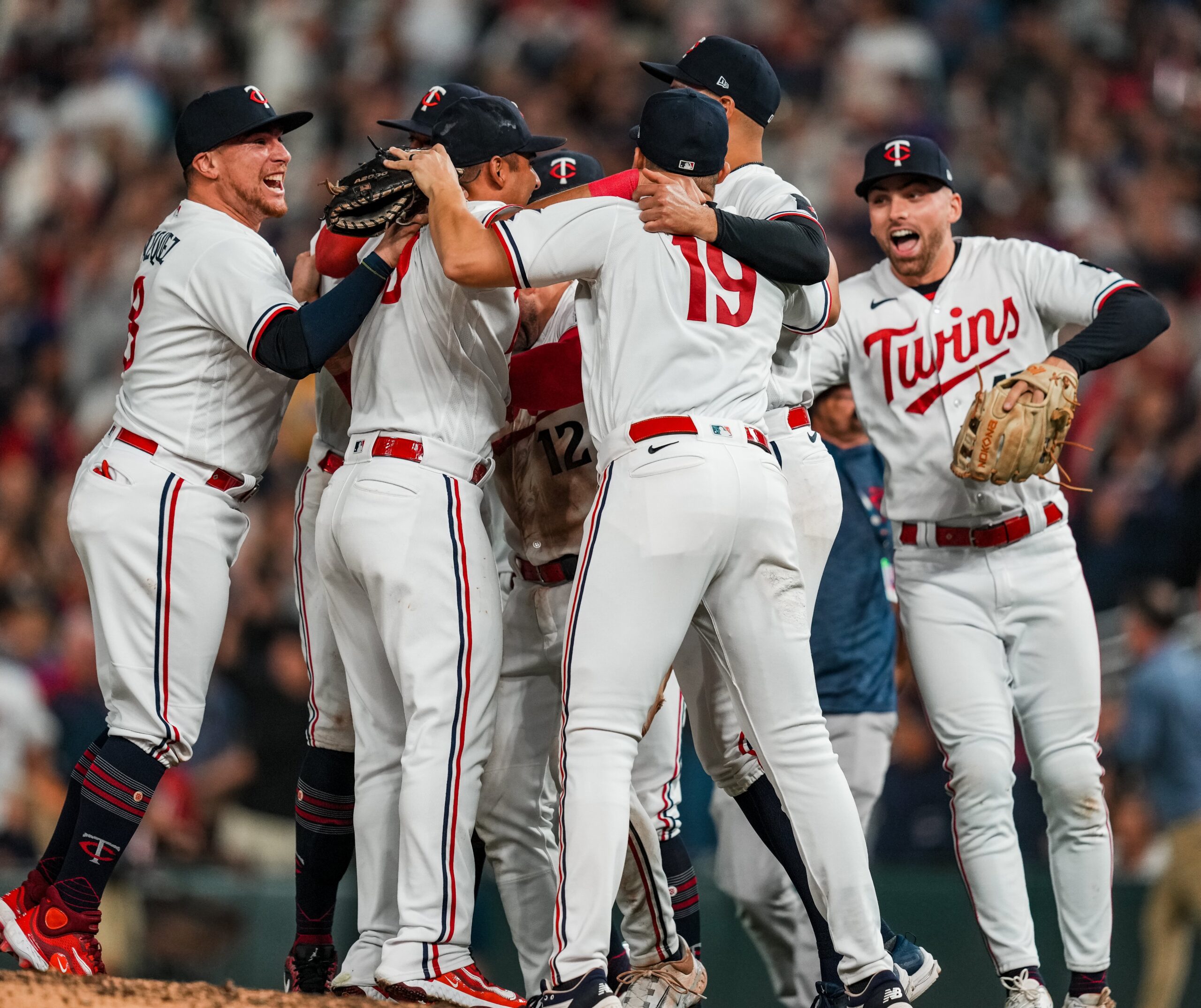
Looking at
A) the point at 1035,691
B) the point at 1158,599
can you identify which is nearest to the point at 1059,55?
the point at 1158,599

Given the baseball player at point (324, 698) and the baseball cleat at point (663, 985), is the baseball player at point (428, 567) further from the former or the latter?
the baseball cleat at point (663, 985)

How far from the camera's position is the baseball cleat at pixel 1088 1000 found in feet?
14.8

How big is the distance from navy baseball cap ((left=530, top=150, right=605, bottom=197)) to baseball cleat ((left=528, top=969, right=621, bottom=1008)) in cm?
237

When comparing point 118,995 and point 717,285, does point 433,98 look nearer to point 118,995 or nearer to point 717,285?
point 717,285

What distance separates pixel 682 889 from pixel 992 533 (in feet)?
4.52

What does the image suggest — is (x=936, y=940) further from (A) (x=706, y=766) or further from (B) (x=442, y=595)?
(B) (x=442, y=595)

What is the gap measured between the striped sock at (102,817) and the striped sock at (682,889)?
4.67 ft

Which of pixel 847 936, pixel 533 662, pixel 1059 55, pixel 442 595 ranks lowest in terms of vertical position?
pixel 847 936

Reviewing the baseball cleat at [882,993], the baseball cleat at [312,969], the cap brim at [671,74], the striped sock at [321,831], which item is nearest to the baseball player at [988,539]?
the cap brim at [671,74]

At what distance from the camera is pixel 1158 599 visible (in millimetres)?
7340

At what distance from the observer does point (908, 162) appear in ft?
15.8

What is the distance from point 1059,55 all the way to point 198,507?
313 inches

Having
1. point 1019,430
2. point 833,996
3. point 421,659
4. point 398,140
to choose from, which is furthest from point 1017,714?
point 398,140

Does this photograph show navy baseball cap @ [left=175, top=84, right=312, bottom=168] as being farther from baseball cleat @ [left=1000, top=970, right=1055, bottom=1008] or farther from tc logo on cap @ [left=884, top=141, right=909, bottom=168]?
baseball cleat @ [left=1000, top=970, right=1055, bottom=1008]
